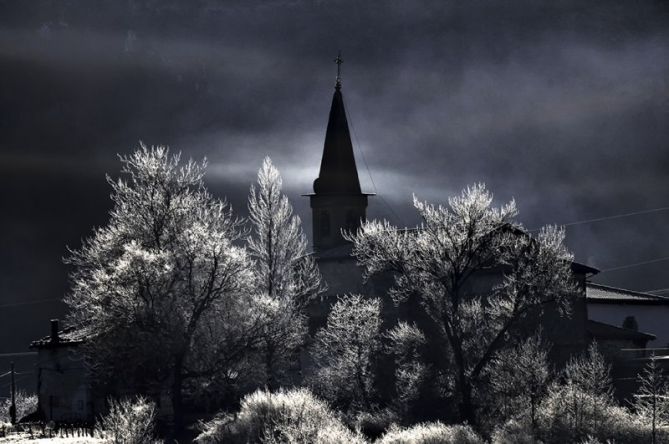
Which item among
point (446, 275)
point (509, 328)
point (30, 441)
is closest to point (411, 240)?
point (446, 275)

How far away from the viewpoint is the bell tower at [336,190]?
62156 mm

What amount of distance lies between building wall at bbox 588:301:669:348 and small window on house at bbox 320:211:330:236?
18027mm

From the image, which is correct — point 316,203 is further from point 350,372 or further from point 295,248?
point 350,372

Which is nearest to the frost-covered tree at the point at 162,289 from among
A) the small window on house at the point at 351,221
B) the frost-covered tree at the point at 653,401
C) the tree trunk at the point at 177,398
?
the tree trunk at the point at 177,398

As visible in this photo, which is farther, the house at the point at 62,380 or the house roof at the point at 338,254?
the house roof at the point at 338,254

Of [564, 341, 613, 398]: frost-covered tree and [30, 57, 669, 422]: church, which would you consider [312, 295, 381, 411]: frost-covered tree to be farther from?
[564, 341, 613, 398]: frost-covered tree

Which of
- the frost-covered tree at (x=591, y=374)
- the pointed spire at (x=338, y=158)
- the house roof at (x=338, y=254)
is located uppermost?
the pointed spire at (x=338, y=158)

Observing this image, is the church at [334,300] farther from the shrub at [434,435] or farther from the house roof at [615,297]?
the shrub at [434,435]

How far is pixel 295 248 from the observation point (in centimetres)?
4944

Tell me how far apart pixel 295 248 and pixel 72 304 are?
1364cm

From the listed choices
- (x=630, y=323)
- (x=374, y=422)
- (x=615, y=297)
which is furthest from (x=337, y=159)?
(x=374, y=422)

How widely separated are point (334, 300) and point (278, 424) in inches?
810

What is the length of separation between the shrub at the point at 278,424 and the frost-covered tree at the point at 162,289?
2817 mm

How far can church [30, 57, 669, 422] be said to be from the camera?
43.3 metres
